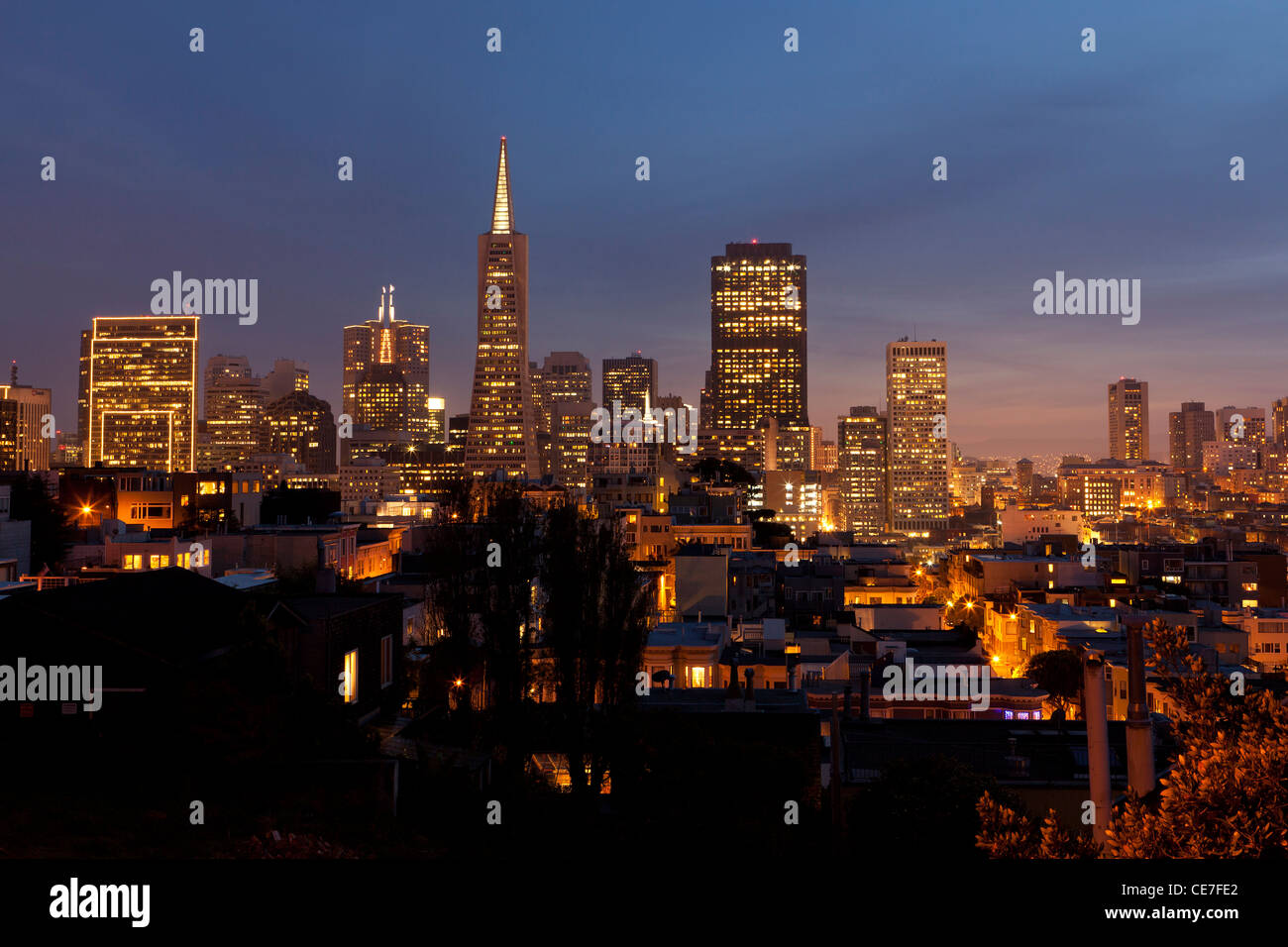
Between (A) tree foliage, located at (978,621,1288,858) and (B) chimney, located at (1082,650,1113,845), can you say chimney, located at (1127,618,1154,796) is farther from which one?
(A) tree foliage, located at (978,621,1288,858)

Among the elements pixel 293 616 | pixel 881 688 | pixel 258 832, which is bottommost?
pixel 881 688

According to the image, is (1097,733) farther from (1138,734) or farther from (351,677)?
(351,677)

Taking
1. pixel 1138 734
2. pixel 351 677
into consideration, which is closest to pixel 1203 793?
pixel 1138 734

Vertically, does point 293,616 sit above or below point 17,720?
above

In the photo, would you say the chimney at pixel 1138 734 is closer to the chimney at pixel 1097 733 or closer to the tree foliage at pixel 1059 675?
the chimney at pixel 1097 733

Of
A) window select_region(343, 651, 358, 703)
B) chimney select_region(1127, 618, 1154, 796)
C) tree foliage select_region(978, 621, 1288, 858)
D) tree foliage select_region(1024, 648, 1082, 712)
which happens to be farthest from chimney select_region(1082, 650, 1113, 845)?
tree foliage select_region(1024, 648, 1082, 712)

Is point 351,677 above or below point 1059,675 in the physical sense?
above

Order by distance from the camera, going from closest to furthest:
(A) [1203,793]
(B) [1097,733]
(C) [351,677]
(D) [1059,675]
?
(A) [1203,793]
(B) [1097,733]
(C) [351,677]
(D) [1059,675]
